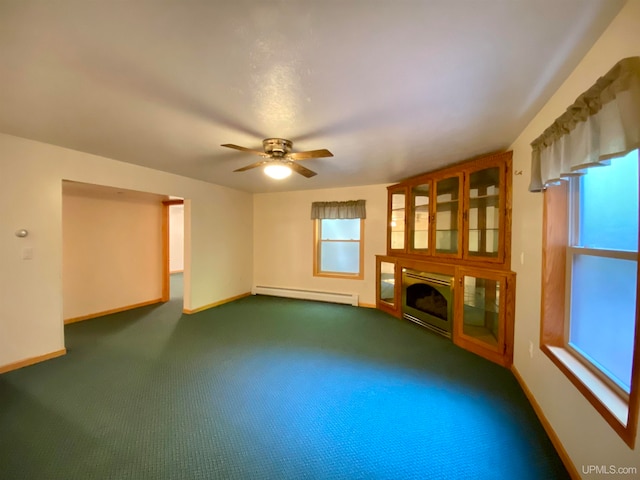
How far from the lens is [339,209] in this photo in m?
5.09

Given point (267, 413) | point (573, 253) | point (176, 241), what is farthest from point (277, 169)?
point (176, 241)

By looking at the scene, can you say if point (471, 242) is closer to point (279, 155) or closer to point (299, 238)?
point (279, 155)

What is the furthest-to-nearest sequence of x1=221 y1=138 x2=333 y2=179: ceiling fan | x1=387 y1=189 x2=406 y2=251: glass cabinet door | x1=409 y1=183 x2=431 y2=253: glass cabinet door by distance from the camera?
1. x1=387 y1=189 x2=406 y2=251: glass cabinet door
2. x1=409 y1=183 x2=431 y2=253: glass cabinet door
3. x1=221 y1=138 x2=333 y2=179: ceiling fan

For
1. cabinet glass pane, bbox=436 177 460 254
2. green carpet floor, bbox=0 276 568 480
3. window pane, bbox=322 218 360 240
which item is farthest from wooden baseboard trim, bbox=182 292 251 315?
cabinet glass pane, bbox=436 177 460 254

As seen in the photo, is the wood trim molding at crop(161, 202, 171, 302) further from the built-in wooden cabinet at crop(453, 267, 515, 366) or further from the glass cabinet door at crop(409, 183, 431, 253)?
the built-in wooden cabinet at crop(453, 267, 515, 366)

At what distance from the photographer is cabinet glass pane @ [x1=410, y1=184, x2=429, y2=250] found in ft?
12.6

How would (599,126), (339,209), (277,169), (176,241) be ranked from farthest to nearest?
1. (176,241)
2. (339,209)
3. (277,169)
4. (599,126)

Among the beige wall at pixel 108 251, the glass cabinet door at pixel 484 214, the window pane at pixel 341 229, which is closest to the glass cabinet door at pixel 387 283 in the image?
the window pane at pixel 341 229

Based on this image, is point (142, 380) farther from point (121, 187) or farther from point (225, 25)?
point (225, 25)

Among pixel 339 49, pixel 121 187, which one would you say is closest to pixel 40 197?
pixel 121 187

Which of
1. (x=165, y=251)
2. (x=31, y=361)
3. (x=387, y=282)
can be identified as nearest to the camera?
(x=31, y=361)

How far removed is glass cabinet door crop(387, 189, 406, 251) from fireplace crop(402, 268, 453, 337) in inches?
→ 20.0

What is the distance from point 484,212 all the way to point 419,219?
99 cm

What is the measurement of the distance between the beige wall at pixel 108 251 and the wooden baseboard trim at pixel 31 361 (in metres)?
1.41
